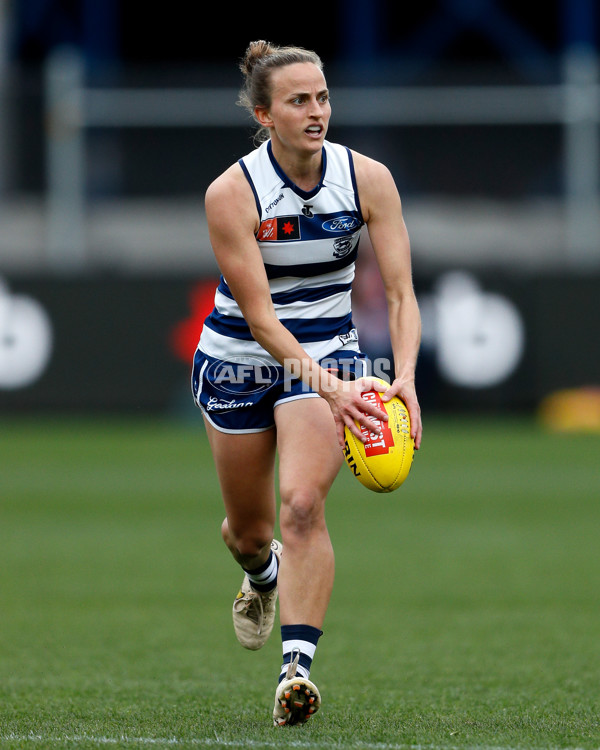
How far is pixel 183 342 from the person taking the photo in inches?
619

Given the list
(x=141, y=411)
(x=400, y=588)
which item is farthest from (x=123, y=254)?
(x=400, y=588)

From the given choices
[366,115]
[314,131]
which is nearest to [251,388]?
[314,131]

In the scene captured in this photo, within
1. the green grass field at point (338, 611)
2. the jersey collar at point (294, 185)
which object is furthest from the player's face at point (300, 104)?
the green grass field at point (338, 611)

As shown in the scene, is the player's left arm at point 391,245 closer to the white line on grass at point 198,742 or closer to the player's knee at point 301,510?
the player's knee at point 301,510

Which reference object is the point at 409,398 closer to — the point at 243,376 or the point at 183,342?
the point at 243,376

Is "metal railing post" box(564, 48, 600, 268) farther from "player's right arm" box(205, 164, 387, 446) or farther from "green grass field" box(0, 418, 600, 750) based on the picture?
"player's right arm" box(205, 164, 387, 446)

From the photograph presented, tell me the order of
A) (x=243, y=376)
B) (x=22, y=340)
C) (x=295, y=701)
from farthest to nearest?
(x=22, y=340)
(x=243, y=376)
(x=295, y=701)

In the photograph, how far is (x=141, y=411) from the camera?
52.7 feet

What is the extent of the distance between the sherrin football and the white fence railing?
41.1 ft

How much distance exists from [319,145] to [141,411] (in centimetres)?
1155

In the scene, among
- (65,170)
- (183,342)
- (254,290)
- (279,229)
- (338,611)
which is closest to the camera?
(254,290)

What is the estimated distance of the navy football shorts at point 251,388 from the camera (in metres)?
5.03

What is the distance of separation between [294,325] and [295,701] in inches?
56.3

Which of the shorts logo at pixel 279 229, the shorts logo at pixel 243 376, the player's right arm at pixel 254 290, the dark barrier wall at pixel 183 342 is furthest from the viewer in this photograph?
the dark barrier wall at pixel 183 342
